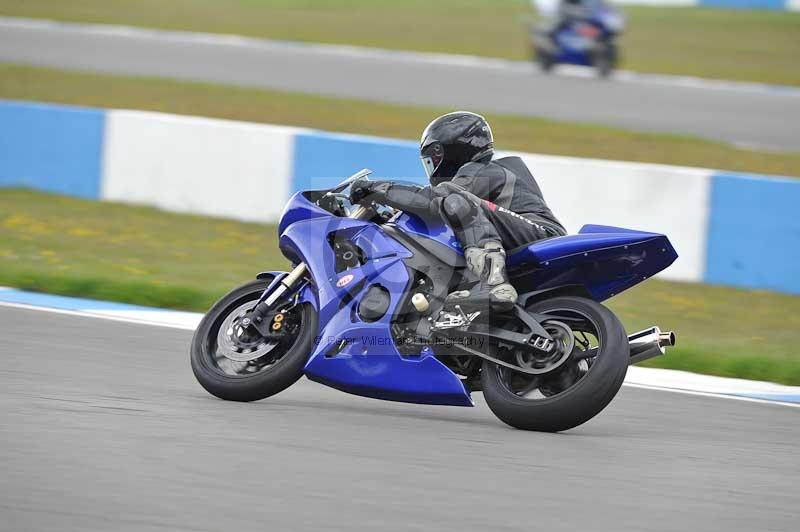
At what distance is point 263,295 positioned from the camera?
20.1 ft

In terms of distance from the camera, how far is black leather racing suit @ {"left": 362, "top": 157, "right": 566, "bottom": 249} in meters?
5.85

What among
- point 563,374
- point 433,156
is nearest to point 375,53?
point 433,156

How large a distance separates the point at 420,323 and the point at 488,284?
401mm

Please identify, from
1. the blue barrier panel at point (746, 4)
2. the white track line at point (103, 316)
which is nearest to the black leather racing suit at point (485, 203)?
the white track line at point (103, 316)

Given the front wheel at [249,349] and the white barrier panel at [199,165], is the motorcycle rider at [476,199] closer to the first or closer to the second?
the front wheel at [249,349]

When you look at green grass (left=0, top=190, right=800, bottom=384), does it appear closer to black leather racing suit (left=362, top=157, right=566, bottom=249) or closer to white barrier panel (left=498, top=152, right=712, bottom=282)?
white barrier panel (left=498, top=152, right=712, bottom=282)

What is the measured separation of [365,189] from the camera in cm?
609

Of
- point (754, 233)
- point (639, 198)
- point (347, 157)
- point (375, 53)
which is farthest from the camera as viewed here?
point (375, 53)

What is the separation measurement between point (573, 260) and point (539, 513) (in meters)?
1.55

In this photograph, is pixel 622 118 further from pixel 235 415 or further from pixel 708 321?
pixel 235 415

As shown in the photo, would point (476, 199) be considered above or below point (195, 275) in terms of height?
above

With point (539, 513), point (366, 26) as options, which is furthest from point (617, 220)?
point (366, 26)

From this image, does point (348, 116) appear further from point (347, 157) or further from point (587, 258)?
point (587, 258)

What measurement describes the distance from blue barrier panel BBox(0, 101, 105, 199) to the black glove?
22.6 feet
